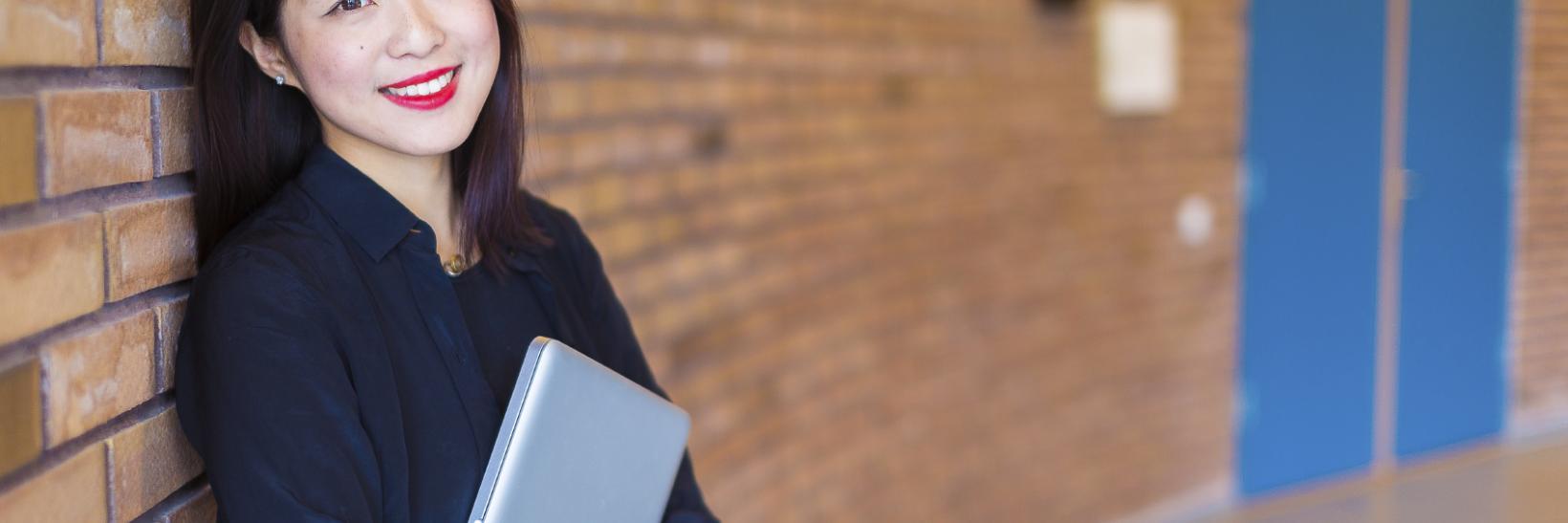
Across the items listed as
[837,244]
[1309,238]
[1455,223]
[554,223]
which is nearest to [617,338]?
[554,223]

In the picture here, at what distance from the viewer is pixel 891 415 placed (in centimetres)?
367

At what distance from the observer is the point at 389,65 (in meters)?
1.32

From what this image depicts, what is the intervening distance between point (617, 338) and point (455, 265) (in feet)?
0.93

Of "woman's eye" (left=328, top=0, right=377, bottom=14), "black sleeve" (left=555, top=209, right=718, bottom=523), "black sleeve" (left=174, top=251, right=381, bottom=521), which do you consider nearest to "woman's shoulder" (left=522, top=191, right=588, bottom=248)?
"black sleeve" (left=555, top=209, right=718, bottom=523)

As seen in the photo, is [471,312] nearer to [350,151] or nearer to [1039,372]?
[350,151]

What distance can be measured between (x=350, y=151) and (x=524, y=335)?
24 centimetres

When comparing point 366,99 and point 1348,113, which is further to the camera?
point 1348,113

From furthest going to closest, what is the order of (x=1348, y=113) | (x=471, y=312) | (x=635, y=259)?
(x=1348, y=113)
(x=635, y=259)
(x=471, y=312)

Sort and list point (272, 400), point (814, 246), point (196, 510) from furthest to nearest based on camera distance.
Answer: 1. point (814, 246)
2. point (196, 510)
3. point (272, 400)

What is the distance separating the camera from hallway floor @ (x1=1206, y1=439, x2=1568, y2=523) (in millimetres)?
4871

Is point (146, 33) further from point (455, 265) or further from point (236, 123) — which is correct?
point (455, 265)

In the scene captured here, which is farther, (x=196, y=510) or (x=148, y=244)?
(x=196, y=510)

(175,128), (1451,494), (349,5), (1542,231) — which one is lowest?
(1451,494)

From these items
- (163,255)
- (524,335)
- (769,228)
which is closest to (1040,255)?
(769,228)
